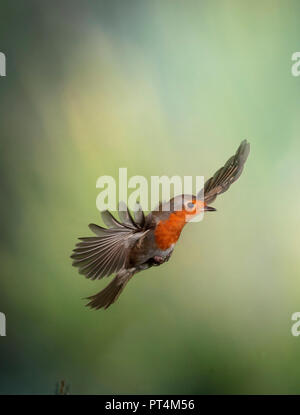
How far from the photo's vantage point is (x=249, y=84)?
2.05m

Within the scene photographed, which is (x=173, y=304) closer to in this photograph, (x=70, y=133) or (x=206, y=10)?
(x=70, y=133)

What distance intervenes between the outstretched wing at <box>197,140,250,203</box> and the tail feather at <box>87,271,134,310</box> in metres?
0.45

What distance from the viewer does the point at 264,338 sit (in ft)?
6.66

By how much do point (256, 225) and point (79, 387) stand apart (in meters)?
0.96

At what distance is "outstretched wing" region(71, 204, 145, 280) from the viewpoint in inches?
77.0

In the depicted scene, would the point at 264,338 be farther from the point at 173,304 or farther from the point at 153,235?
the point at 153,235

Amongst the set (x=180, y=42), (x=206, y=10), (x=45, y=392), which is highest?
(x=206, y=10)

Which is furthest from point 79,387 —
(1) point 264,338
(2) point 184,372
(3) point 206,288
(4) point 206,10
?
(4) point 206,10

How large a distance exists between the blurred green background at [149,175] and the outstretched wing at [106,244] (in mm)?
43

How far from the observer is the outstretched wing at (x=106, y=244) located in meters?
1.96

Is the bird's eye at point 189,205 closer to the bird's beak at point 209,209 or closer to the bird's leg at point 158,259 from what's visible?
the bird's beak at point 209,209

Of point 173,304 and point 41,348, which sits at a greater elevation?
point 173,304

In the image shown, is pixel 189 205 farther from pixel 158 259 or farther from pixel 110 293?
pixel 110 293

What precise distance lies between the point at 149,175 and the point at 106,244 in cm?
32
